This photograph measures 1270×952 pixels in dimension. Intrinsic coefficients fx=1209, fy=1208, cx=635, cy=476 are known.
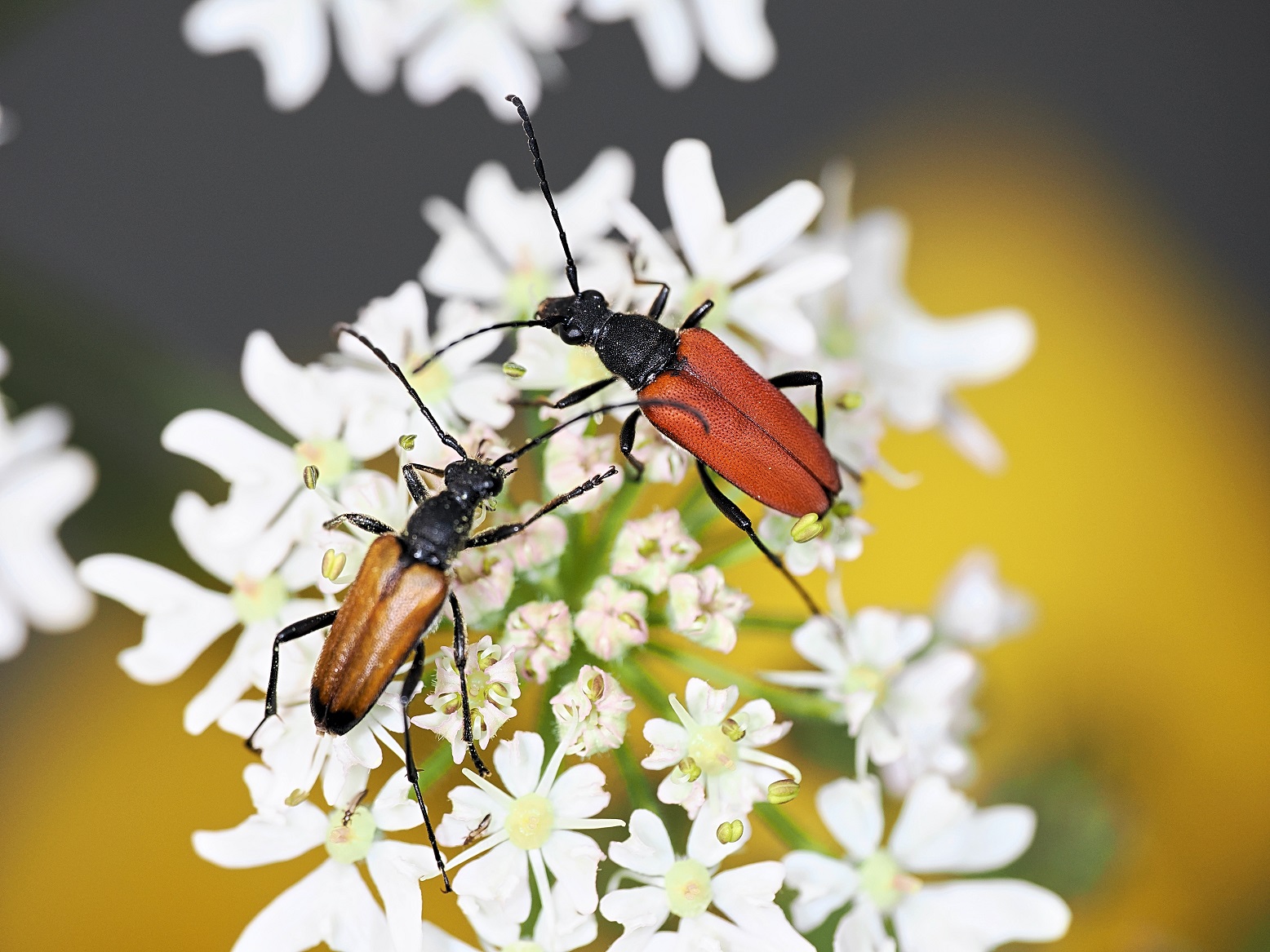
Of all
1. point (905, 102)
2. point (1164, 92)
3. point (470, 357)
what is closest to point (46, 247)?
point (470, 357)

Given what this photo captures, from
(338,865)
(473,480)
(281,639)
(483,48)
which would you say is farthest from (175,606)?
(483,48)

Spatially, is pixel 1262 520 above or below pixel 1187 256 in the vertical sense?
below

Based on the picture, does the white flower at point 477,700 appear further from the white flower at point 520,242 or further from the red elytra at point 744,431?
the white flower at point 520,242

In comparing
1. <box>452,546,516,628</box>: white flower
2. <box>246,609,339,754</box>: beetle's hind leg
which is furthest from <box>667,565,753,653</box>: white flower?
<box>246,609,339,754</box>: beetle's hind leg

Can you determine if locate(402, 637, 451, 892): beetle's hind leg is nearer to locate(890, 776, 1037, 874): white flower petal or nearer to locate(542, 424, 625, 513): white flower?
locate(542, 424, 625, 513): white flower

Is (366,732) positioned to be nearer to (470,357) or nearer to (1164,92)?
(470,357)

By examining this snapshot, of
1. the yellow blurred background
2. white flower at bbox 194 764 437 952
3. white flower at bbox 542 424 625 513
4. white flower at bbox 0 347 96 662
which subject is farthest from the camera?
the yellow blurred background

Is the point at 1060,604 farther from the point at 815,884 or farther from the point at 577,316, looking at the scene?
the point at 577,316
